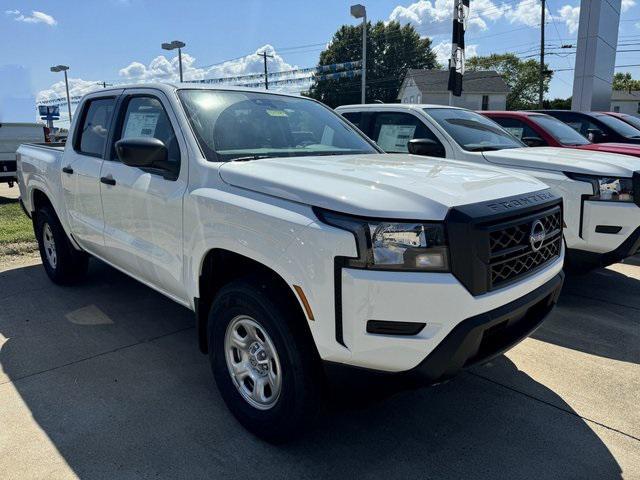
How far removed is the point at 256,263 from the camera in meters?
2.71

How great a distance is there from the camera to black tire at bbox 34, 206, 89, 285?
5148mm

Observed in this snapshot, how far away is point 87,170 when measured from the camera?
4.23m

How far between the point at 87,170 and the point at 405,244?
10.0 ft

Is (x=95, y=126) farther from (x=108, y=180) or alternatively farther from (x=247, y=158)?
(x=247, y=158)

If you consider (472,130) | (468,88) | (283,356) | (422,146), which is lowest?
(283,356)

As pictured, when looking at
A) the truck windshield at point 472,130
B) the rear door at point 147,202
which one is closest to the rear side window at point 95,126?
the rear door at point 147,202

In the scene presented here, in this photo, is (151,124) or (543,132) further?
(543,132)

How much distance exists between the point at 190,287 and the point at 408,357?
145 centimetres

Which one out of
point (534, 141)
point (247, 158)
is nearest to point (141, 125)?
point (247, 158)

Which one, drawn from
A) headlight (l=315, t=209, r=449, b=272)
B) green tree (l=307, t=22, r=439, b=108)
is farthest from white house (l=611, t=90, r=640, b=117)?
headlight (l=315, t=209, r=449, b=272)

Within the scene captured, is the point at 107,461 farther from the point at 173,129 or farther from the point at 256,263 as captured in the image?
the point at 173,129

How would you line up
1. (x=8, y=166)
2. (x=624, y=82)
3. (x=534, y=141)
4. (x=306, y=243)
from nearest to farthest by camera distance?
(x=306, y=243)
(x=534, y=141)
(x=8, y=166)
(x=624, y=82)

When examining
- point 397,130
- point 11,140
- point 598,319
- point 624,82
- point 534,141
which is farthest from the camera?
point 624,82

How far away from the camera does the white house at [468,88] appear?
183 feet
